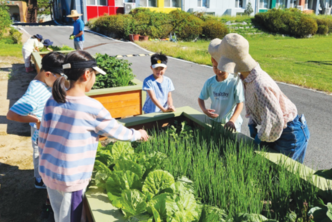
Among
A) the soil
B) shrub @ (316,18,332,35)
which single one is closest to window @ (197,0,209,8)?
shrub @ (316,18,332,35)

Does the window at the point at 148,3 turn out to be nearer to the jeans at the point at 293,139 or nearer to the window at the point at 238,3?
the window at the point at 238,3

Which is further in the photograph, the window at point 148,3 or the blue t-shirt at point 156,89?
the window at point 148,3

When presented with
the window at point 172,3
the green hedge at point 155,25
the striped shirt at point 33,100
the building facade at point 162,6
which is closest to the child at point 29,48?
the striped shirt at point 33,100

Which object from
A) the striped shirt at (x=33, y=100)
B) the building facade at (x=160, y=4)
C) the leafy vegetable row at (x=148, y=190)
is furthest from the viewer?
the building facade at (x=160, y=4)

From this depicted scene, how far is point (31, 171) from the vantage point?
13.7 feet

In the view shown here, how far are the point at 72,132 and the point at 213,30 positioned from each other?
25975mm

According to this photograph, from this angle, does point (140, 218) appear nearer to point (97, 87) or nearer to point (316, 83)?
point (97, 87)

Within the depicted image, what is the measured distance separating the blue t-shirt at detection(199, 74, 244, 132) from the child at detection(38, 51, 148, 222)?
5.09ft

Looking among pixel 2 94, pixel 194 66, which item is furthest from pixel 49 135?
pixel 194 66

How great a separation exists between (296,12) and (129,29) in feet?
59.7

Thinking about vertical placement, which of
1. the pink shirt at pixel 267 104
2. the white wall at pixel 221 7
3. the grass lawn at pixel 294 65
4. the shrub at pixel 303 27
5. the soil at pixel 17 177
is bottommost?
the soil at pixel 17 177

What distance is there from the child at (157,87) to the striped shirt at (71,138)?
1.95m

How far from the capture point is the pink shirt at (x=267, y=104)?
2.30 meters

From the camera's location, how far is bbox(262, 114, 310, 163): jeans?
2.51 metres
